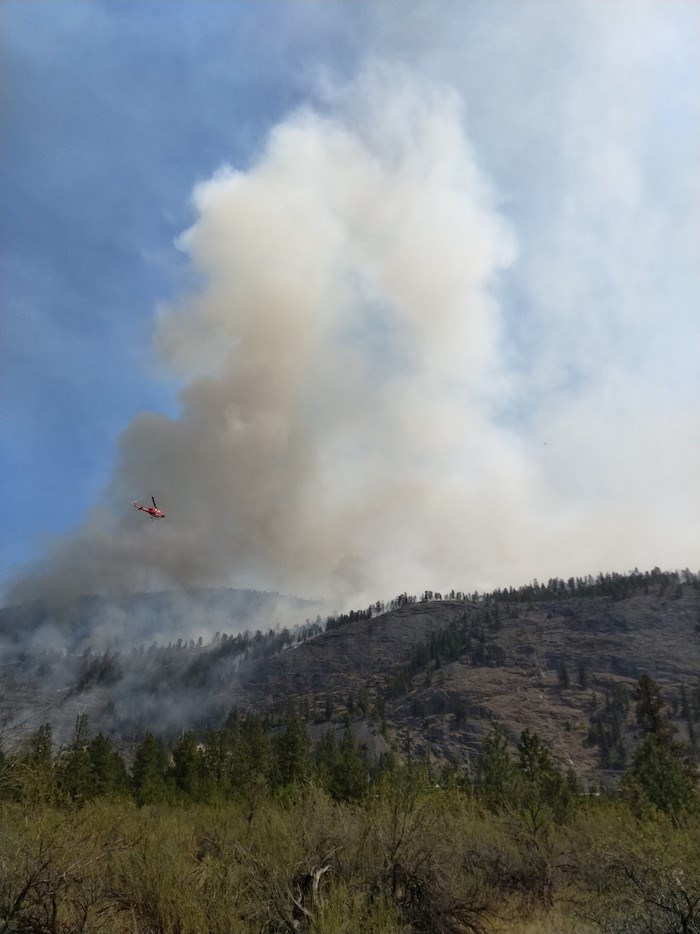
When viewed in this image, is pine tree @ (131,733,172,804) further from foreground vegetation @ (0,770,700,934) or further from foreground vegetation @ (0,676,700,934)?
foreground vegetation @ (0,770,700,934)

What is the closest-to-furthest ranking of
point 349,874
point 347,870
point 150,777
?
1. point 349,874
2. point 347,870
3. point 150,777

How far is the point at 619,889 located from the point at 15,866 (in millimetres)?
17142

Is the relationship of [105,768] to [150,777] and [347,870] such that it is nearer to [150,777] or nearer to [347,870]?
[150,777]

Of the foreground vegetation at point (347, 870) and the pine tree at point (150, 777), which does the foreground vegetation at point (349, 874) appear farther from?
the pine tree at point (150, 777)

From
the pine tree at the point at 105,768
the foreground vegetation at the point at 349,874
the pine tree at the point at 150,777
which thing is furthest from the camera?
the pine tree at the point at 105,768

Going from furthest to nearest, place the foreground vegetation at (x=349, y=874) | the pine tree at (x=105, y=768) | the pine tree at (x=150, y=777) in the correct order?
the pine tree at (x=105, y=768)
the pine tree at (x=150, y=777)
the foreground vegetation at (x=349, y=874)

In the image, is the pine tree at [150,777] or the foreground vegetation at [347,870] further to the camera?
the pine tree at [150,777]

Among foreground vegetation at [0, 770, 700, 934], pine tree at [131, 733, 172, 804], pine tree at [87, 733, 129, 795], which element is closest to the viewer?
foreground vegetation at [0, 770, 700, 934]

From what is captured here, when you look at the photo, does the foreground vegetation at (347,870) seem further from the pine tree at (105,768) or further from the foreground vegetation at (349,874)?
the pine tree at (105,768)

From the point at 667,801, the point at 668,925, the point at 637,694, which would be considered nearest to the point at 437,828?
the point at 668,925

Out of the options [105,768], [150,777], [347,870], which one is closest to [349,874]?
[347,870]

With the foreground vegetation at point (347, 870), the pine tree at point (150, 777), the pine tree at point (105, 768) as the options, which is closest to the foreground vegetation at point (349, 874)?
the foreground vegetation at point (347, 870)

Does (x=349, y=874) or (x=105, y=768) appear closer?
(x=349, y=874)

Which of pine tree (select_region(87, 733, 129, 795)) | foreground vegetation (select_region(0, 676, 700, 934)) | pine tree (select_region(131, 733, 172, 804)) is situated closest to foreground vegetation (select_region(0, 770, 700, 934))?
foreground vegetation (select_region(0, 676, 700, 934))
